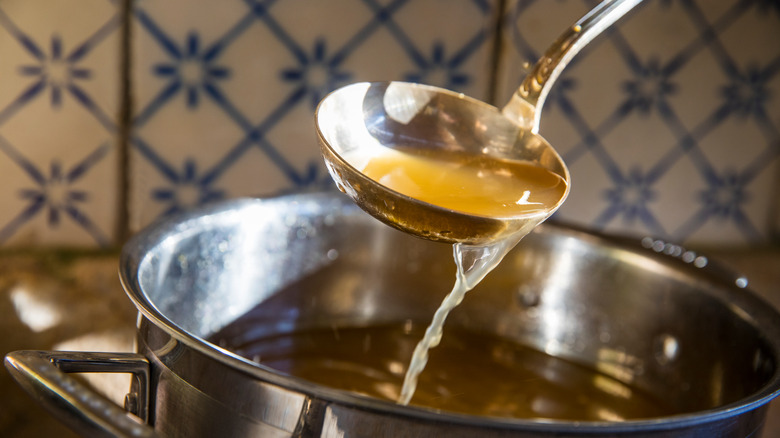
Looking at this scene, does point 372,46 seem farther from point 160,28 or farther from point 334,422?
point 334,422

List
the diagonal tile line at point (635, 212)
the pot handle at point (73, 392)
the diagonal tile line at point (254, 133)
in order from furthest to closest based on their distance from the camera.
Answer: the diagonal tile line at point (635, 212)
the diagonal tile line at point (254, 133)
the pot handle at point (73, 392)

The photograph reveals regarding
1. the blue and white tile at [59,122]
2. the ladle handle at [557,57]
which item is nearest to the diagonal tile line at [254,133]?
the blue and white tile at [59,122]

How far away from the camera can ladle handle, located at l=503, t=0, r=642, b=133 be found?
0.62 m

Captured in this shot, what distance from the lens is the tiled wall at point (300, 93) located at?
85 cm

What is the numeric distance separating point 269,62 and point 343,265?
0.24m

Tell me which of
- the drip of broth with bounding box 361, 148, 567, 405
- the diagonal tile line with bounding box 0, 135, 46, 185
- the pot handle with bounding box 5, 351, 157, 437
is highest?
the diagonal tile line with bounding box 0, 135, 46, 185

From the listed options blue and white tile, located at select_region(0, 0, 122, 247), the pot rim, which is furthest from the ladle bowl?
blue and white tile, located at select_region(0, 0, 122, 247)

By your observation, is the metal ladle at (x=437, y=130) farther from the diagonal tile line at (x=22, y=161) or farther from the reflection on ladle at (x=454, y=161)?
the diagonal tile line at (x=22, y=161)

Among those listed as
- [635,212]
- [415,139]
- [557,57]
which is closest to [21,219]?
[415,139]

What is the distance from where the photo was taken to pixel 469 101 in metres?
0.68

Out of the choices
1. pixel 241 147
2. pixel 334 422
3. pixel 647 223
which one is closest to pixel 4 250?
pixel 241 147

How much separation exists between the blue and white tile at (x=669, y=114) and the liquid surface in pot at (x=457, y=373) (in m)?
0.30

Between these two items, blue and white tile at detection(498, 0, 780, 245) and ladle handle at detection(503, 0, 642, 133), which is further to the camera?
blue and white tile at detection(498, 0, 780, 245)

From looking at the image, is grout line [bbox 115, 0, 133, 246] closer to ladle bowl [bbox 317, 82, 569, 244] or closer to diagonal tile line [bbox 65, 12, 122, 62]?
diagonal tile line [bbox 65, 12, 122, 62]
